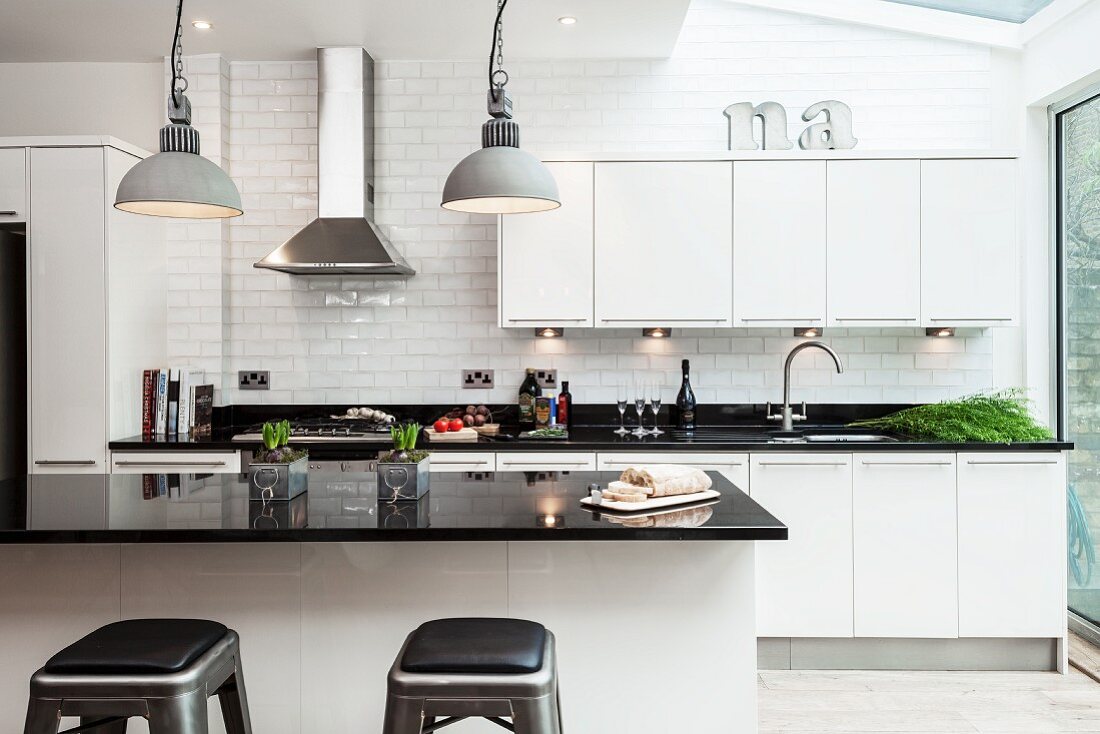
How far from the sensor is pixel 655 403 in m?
4.53

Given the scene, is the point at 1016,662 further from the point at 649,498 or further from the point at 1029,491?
the point at 649,498

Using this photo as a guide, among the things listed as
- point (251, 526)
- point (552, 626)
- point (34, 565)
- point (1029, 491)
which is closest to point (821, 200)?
point (1029, 491)

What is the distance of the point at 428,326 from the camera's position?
4.86 metres

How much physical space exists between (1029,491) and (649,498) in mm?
2434

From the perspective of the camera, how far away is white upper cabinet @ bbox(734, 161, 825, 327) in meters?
4.28

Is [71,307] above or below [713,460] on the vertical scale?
above

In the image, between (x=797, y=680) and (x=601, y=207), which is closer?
(x=797, y=680)

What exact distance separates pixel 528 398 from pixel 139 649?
9.47 ft

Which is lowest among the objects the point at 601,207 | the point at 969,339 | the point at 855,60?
the point at 969,339

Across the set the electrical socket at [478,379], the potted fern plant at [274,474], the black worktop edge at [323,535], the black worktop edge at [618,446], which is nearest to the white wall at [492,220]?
the electrical socket at [478,379]

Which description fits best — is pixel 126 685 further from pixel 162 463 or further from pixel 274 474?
pixel 162 463

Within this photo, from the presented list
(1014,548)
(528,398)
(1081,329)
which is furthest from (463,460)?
(1081,329)

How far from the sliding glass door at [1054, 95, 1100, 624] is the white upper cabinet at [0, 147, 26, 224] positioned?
209 inches

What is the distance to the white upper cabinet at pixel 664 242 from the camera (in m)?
4.30
